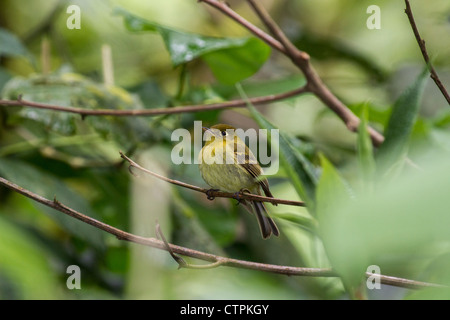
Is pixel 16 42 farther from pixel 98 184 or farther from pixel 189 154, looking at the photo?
pixel 189 154

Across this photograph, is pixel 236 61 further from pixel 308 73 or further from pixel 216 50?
pixel 308 73

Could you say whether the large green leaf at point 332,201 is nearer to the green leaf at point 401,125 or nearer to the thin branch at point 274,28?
the green leaf at point 401,125

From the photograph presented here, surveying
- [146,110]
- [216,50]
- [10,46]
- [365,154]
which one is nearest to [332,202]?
[365,154]

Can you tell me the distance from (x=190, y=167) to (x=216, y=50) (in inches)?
13.4

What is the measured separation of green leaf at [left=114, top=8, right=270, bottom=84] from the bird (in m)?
0.15

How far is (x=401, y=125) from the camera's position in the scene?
2.15 ft

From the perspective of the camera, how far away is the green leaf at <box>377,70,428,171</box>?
0.62 m

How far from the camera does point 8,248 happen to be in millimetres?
362

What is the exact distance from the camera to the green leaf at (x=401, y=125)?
0.62 meters

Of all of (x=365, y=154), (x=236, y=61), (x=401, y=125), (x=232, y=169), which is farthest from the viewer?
(x=236, y=61)

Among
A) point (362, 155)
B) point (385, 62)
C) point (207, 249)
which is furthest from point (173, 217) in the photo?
point (385, 62)

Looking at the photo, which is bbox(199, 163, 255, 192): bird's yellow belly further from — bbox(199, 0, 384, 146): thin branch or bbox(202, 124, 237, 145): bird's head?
bbox(199, 0, 384, 146): thin branch

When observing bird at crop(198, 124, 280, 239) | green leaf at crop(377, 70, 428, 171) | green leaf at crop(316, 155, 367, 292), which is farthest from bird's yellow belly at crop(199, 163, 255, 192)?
green leaf at crop(316, 155, 367, 292)
